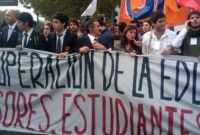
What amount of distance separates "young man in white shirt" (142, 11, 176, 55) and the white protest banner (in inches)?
33.2

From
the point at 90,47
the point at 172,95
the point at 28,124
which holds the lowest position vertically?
the point at 28,124

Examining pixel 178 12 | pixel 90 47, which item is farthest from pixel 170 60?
pixel 178 12

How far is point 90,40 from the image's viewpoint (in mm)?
8680

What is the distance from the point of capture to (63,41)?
27.9 feet

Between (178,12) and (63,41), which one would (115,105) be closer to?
(63,41)

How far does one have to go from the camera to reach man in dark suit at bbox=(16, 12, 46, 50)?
8773 mm

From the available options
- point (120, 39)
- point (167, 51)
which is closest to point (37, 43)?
point (120, 39)

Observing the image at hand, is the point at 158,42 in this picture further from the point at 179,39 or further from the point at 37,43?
the point at 37,43

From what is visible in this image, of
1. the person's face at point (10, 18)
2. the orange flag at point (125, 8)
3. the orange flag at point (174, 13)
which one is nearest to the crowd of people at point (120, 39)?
the person's face at point (10, 18)

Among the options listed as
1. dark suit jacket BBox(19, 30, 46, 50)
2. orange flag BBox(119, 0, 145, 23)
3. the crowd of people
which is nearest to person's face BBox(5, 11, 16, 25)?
the crowd of people

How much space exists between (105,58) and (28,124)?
1463mm

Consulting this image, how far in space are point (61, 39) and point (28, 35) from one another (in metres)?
0.62

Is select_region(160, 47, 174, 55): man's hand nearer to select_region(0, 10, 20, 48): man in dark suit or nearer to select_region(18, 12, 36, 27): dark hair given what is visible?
select_region(18, 12, 36, 27): dark hair

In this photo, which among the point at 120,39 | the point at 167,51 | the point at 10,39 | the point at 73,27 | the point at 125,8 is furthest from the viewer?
the point at 125,8
